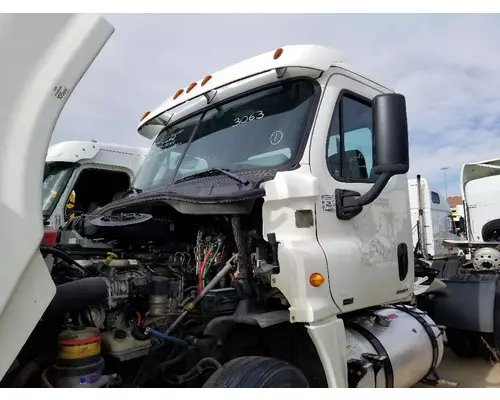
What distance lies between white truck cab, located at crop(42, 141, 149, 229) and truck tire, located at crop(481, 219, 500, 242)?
6.54 meters

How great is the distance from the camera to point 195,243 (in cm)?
343

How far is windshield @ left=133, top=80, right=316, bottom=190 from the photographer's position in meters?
3.13

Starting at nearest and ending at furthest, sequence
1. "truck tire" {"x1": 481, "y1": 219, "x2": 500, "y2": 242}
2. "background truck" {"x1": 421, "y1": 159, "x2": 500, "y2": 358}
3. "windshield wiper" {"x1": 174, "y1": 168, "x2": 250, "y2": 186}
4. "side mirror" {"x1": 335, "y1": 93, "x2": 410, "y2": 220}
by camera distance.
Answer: "side mirror" {"x1": 335, "y1": 93, "x2": 410, "y2": 220} → "windshield wiper" {"x1": 174, "y1": 168, "x2": 250, "y2": 186} → "background truck" {"x1": 421, "y1": 159, "x2": 500, "y2": 358} → "truck tire" {"x1": 481, "y1": 219, "x2": 500, "y2": 242}

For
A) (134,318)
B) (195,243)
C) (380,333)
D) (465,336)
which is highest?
(195,243)

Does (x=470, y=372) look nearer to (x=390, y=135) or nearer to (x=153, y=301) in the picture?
(x=390, y=135)

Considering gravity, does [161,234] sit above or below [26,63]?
below

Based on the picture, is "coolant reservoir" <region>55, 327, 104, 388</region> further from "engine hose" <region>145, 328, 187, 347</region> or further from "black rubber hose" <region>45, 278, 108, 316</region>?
"engine hose" <region>145, 328, 187, 347</region>

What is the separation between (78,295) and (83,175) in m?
6.80

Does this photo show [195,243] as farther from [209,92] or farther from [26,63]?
[26,63]

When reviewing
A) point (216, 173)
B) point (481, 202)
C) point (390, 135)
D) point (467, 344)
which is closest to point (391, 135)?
point (390, 135)

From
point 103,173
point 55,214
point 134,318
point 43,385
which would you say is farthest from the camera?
point 103,173

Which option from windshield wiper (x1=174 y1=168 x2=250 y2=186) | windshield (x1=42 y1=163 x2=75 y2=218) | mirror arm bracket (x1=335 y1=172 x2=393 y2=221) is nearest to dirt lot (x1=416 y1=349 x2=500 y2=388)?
mirror arm bracket (x1=335 y1=172 x2=393 y2=221)

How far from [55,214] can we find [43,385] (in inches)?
236

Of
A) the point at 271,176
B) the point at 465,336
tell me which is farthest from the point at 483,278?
the point at 271,176
